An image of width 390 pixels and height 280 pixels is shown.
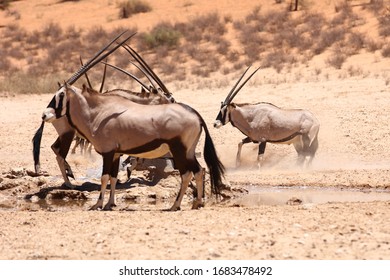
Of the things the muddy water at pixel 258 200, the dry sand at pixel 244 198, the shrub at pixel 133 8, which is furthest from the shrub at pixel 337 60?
the shrub at pixel 133 8

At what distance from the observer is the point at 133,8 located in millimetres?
38344

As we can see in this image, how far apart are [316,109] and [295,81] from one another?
3.21 metres

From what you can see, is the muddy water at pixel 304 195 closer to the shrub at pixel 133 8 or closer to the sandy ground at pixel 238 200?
the sandy ground at pixel 238 200

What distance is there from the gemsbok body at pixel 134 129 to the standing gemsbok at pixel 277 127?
214 inches

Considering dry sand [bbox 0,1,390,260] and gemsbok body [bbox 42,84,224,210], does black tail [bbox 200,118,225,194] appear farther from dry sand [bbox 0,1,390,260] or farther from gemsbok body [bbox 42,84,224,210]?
dry sand [bbox 0,1,390,260]

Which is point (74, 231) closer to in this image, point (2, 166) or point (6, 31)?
point (2, 166)

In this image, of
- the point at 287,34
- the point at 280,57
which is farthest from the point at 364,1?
the point at 280,57

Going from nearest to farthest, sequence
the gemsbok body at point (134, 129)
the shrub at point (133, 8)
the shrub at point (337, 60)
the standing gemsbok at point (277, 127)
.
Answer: the gemsbok body at point (134, 129) → the standing gemsbok at point (277, 127) → the shrub at point (337, 60) → the shrub at point (133, 8)

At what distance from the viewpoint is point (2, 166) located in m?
15.5

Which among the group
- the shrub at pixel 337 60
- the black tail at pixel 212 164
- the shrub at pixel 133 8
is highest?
the black tail at pixel 212 164

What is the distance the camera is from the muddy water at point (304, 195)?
36.7ft

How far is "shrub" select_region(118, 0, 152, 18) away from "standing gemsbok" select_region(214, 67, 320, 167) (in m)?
22.8

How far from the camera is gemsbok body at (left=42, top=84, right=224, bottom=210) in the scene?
32.1ft

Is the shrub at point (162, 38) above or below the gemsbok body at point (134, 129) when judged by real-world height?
below
